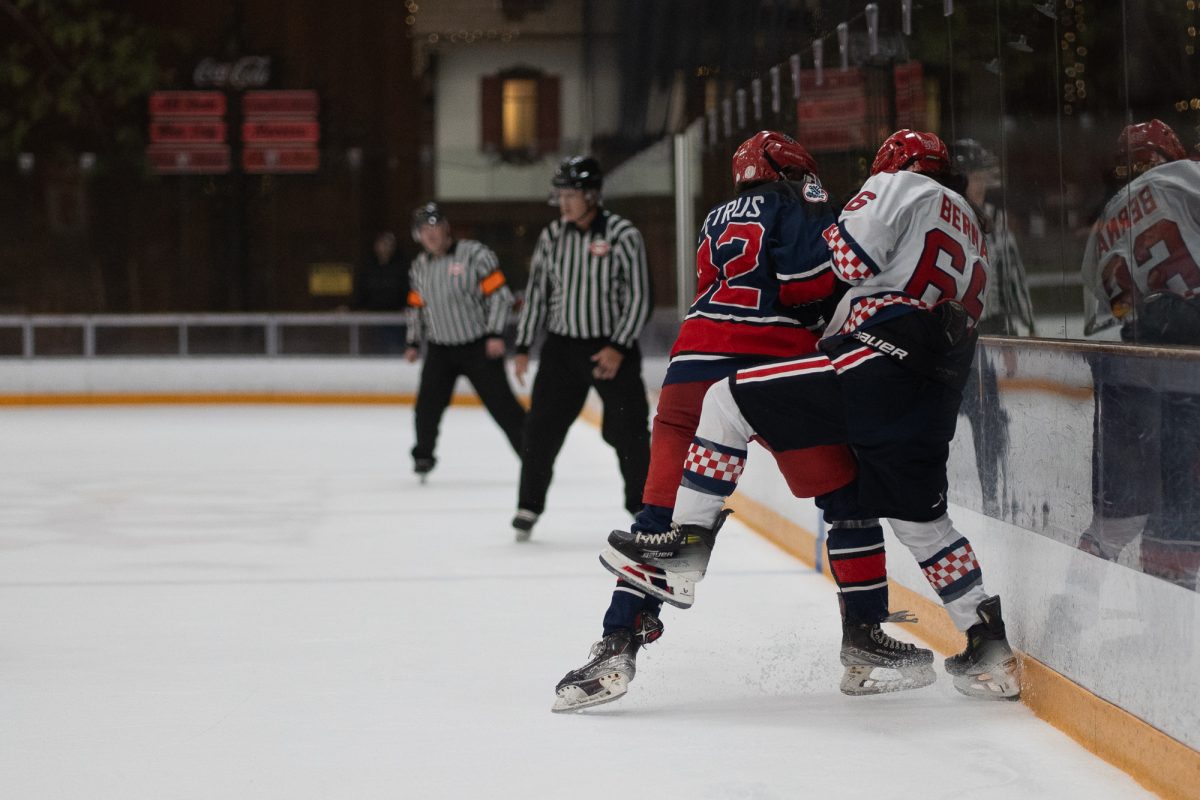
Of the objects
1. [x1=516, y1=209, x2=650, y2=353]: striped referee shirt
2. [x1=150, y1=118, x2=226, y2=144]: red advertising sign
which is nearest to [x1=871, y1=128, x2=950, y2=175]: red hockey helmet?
[x1=516, y1=209, x2=650, y2=353]: striped referee shirt

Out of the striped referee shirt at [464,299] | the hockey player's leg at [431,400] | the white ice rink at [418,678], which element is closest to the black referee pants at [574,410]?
the white ice rink at [418,678]

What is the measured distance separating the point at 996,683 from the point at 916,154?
995 millimetres

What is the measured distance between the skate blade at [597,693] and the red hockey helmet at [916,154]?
3.50 ft

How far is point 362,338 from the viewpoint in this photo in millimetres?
13766

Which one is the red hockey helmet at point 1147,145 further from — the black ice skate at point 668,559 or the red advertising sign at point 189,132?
the red advertising sign at point 189,132

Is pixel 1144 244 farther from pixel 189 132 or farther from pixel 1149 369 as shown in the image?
pixel 189 132

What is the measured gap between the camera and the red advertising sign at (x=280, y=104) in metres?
15.2

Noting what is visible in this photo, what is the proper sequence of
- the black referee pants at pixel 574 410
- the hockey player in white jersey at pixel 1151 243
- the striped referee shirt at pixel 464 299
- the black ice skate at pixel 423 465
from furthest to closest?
the black ice skate at pixel 423 465, the striped referee shirt at pixel 464 299, the black referee pants at pixel 574 410, the hockey player in white jersey at pixel 1151 243

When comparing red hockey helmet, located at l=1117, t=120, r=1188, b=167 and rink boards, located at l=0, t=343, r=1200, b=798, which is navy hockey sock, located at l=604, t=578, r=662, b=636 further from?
red hockey helmet, located at l=1117, t=120, r=1188, b=167

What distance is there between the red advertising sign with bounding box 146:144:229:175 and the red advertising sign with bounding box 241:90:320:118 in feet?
2.09

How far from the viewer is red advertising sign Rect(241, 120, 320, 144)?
1483 cm

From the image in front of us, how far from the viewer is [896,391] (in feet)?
9.57

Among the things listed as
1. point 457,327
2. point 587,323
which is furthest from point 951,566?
point 457,327

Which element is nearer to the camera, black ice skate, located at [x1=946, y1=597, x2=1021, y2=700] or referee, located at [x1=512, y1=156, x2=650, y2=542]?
black ice skate, located at [x1=946, y1=597, x2=1021, y2=700]
